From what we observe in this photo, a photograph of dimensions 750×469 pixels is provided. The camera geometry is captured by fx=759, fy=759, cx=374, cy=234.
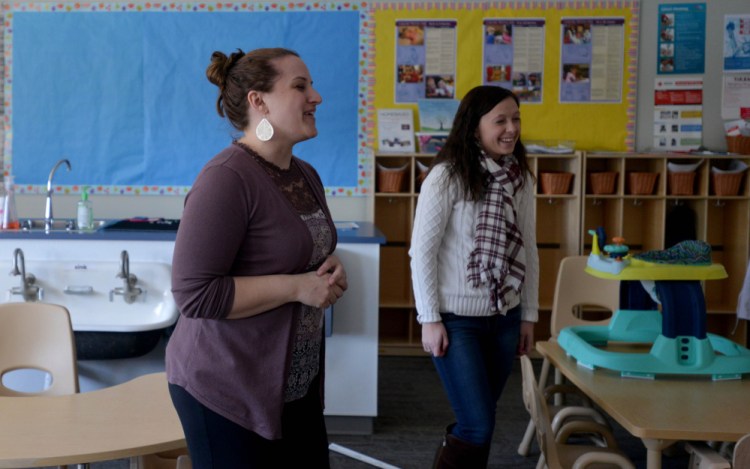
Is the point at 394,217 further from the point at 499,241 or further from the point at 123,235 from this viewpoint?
the point at 499,241

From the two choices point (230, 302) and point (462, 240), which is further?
point (462, 240)

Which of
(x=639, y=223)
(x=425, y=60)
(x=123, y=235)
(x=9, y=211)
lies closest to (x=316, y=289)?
(x=123, y=235)

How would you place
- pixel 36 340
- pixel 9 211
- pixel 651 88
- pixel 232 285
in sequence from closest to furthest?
1. pixel 232 285
2. pixel 36 340
3. pixel 9 211
4. pixel 651 88

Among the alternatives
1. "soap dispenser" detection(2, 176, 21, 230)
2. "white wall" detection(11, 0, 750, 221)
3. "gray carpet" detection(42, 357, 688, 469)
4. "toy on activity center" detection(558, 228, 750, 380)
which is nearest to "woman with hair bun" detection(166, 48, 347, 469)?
"toy on activity center" detection(558, 228, 750, 380)

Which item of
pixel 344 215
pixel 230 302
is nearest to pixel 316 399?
pixel 230 302

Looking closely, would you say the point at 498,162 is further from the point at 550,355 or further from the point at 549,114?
the point at 549,114

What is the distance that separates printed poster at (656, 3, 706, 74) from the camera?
4926mm

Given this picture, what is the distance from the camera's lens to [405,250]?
515 cm

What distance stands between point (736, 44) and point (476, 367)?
388cm

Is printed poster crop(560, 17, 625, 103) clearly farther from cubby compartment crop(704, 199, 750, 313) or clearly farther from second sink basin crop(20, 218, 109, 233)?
second sink basin crop(20, 218, 109, 233)

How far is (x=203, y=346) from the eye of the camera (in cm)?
138

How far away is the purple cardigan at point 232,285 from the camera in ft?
4.35

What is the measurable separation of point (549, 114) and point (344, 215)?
1.51 m

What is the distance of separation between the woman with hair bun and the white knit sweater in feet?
2.06
